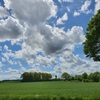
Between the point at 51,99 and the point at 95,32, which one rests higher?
the point at 95,32

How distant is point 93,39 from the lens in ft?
131

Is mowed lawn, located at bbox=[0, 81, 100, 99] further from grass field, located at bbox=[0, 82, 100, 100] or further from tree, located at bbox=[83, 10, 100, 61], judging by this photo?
tree, located at bbox=[83, 10, 100, 61]

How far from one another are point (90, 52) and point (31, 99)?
48.5ft

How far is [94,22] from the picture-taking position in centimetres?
4038

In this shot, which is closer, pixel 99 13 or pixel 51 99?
pixel 51 99

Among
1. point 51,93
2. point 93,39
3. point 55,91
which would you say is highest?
point 93,39

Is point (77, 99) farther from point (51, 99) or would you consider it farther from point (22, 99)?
point (22, 99)

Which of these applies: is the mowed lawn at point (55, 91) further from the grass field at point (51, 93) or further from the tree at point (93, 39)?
the tree at point (93, 39)

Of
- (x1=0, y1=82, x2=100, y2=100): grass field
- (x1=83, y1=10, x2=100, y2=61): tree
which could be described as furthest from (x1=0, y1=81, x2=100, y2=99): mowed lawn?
(x1=83, y1=10, x2=100, y2=61): tree

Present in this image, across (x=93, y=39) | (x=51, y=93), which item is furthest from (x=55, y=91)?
(x=93, y=39)

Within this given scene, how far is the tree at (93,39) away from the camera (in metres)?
39.7

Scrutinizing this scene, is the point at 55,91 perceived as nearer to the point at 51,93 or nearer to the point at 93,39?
the point at 51,93

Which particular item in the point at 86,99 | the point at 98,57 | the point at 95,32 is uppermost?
the point at 95,32

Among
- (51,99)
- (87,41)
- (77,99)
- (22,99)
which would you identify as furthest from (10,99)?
(87,41)
